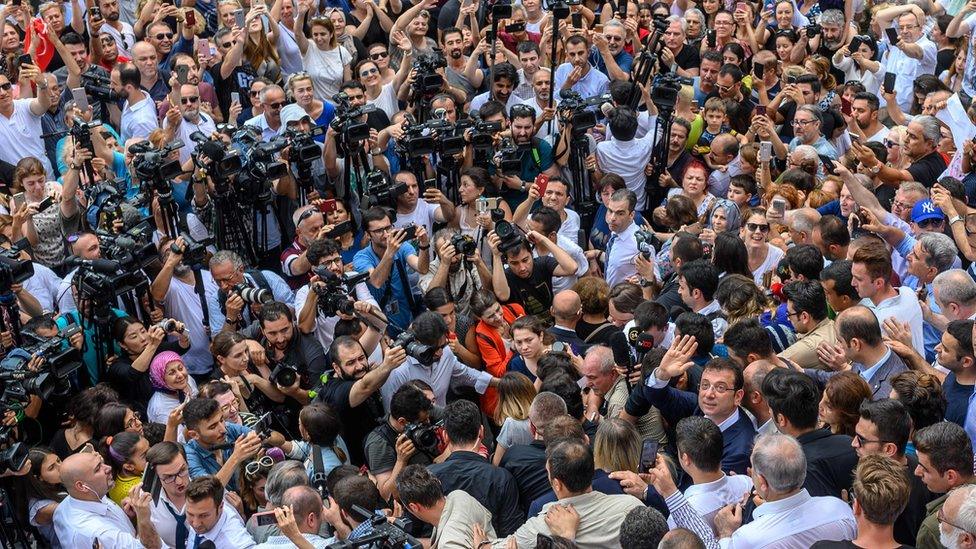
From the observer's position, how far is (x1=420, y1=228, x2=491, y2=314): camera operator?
7.89m

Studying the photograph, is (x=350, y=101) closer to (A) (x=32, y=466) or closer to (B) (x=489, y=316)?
(B) (x=489, y=316)

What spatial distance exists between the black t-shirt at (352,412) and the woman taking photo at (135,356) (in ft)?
3.28

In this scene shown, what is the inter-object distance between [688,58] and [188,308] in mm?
5151

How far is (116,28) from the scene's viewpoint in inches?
423

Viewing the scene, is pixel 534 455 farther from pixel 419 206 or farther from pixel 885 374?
pixel 419 206

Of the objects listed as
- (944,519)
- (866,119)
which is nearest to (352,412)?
(944,519)

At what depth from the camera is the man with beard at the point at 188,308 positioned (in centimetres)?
791

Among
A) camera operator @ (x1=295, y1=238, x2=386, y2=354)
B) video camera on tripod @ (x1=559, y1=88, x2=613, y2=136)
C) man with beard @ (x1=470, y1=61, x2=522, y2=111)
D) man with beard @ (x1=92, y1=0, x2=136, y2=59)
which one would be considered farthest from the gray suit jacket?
man with beard @ (x1=92, y1=0, x2=136, y2=59)

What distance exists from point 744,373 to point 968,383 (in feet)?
3.18

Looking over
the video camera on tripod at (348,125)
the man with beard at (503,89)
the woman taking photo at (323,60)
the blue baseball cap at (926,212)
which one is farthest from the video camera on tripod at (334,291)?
the woman taking photo at (323,60)

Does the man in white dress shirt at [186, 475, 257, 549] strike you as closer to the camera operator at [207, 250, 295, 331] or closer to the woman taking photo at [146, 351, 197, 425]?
the woman taking photo at [146, 351, 197, 425]

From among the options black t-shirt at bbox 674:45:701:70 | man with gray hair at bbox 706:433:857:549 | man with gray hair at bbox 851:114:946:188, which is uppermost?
man with gray hair at bbox 706:433:857:549

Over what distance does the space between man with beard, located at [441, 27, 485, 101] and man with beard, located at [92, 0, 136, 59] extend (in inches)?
100

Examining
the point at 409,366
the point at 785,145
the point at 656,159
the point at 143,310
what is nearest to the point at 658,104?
the point at 656,159
